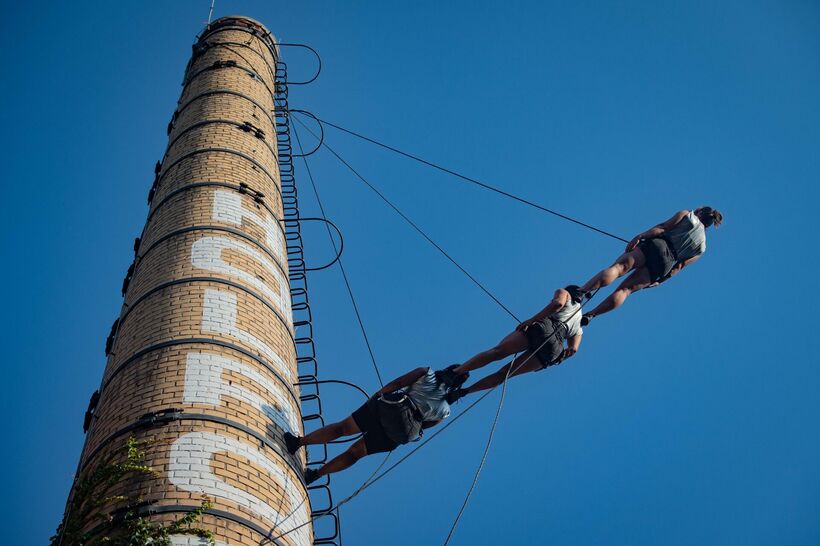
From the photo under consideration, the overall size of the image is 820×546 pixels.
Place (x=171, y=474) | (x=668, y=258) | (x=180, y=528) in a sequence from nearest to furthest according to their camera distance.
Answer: (x=180, y=528)
(x=171, y=474)
(x=668, y=258)

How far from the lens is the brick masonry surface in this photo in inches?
262

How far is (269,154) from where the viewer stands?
12.0 metres

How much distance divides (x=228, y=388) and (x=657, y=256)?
477 cm

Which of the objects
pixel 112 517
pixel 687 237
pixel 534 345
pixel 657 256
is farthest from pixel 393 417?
pixel 687 237

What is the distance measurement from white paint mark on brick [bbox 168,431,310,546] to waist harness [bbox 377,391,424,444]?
1028 mm

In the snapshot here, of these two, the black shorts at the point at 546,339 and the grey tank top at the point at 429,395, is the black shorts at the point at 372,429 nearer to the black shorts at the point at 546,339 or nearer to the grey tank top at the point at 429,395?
the grey tank top at the point at 429,395

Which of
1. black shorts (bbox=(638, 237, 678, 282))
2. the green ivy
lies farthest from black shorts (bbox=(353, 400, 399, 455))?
black shorts (bbox=(638, 237, 678, 282))

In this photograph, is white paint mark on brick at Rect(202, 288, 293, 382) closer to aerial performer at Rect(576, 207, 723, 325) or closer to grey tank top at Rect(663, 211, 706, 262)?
aerial performer at Rect(576, 207, 723, 325)

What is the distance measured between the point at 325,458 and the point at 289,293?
242 centimetres

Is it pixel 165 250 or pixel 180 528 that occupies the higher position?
pixel 165 250

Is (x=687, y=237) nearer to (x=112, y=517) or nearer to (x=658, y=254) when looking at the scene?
(x=658, y=254)

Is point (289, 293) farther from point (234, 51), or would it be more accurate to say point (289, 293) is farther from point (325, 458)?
point (234, 51)

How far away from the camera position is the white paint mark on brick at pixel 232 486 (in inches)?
257

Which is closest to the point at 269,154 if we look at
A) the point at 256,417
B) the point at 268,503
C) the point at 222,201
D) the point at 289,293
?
the point at 222,201
